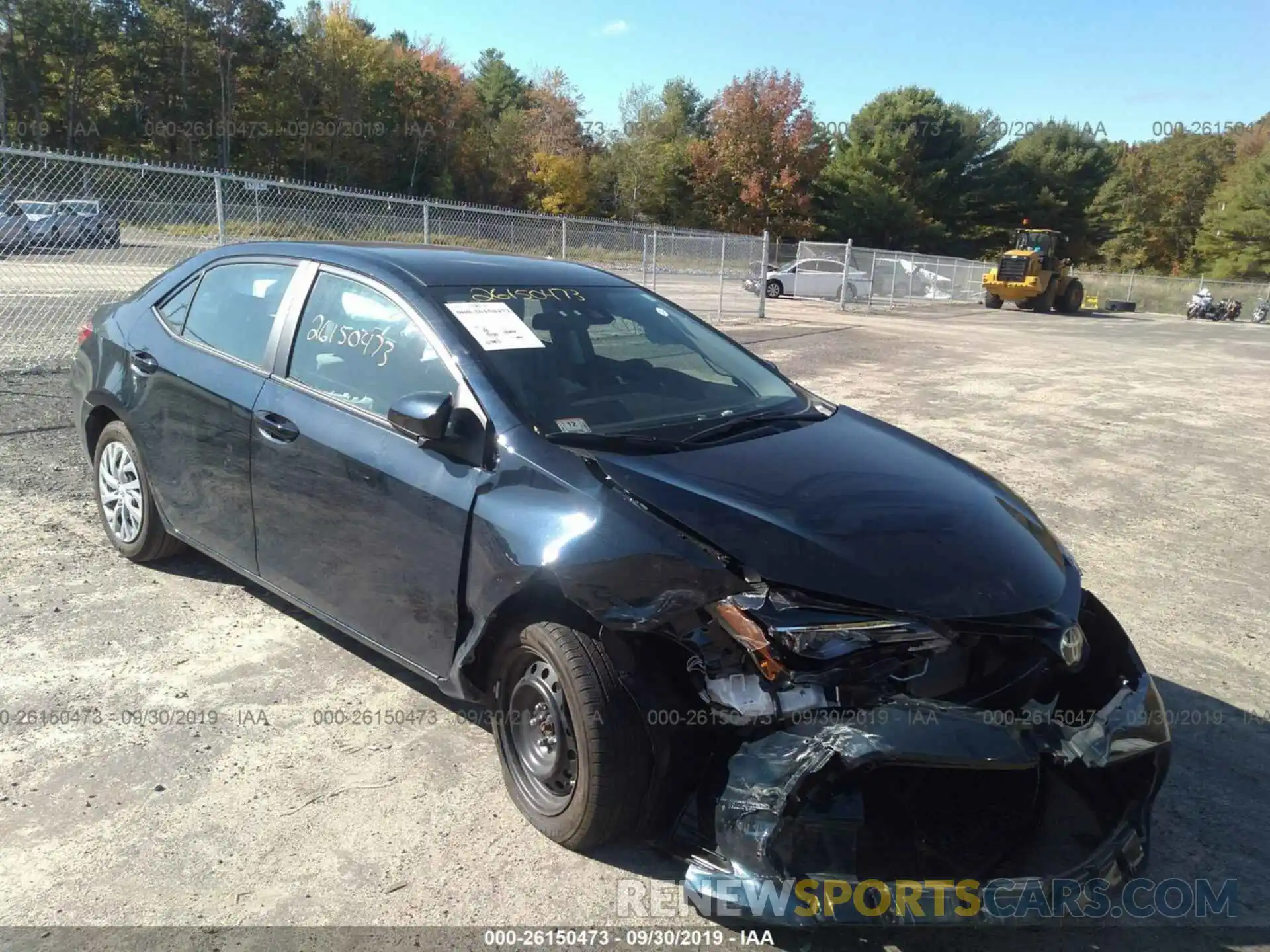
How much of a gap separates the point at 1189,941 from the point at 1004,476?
17.0 ft

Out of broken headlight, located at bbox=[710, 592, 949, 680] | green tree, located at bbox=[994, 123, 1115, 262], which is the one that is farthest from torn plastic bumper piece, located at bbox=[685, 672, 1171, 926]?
green tree, located at bbox=[994, 123, 1115, 262]

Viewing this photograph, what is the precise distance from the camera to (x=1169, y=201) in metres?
65.4

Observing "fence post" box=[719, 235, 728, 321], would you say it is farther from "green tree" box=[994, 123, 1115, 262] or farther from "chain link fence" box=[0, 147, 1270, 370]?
"green tree" box=[994, 123, 1115, 262]

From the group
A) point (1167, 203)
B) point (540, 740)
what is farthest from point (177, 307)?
point (1167, 203)

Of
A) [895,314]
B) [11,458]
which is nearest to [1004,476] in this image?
[11,458]

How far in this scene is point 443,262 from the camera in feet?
12.1

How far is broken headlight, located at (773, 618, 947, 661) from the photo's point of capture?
2.37 meters

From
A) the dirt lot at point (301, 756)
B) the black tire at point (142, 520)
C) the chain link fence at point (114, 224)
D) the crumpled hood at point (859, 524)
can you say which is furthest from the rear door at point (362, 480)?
the chain link fence at point (114, 224)

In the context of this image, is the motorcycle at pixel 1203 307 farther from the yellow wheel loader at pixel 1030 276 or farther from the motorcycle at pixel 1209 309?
the yellow wheel loader at pixel 1030 276

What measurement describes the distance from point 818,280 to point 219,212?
22.9 metres

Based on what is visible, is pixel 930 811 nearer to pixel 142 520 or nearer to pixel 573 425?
pixel 573 425

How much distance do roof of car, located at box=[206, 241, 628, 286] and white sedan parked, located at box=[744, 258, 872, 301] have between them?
86.9 ft

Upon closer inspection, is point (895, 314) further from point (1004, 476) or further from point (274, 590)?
point (274, 590)

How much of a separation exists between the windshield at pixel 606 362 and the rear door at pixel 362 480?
21 cm
